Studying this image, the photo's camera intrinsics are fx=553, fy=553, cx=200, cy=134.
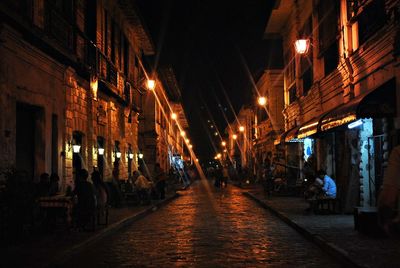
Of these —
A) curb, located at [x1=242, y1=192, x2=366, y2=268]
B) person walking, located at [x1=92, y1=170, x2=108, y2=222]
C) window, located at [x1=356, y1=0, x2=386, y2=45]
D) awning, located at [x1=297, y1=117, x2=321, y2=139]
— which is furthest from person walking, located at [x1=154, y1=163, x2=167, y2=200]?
window, located at [x1=356, y1=0, x2=386, y2=45]

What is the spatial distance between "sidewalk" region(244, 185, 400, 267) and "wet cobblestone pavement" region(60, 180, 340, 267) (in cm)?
23

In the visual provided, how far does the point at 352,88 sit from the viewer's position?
58.9ft

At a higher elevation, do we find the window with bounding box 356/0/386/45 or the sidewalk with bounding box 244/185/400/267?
the window with bounding box 356/0/386/45

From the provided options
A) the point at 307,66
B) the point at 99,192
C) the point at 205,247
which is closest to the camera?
the point at 205,247

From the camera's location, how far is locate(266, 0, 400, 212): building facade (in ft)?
45.0

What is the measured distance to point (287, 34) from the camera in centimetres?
3178

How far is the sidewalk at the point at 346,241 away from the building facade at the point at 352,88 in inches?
66.1

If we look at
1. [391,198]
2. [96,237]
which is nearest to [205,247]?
[96,237]

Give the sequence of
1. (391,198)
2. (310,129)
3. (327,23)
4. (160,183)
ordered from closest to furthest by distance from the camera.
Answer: (391,198), (310,129), (327,23), (160,183)

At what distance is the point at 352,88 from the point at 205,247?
29.8 feet

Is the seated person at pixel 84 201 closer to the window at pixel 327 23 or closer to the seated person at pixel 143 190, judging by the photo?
the seated person at pixel 143 190

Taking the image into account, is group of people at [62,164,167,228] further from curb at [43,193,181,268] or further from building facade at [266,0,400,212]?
building facade at [266,0,400,212]

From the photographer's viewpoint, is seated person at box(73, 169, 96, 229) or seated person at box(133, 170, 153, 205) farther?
seated person at box(133, 170, 153, 205)

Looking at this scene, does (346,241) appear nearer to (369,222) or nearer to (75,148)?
(369,222)
